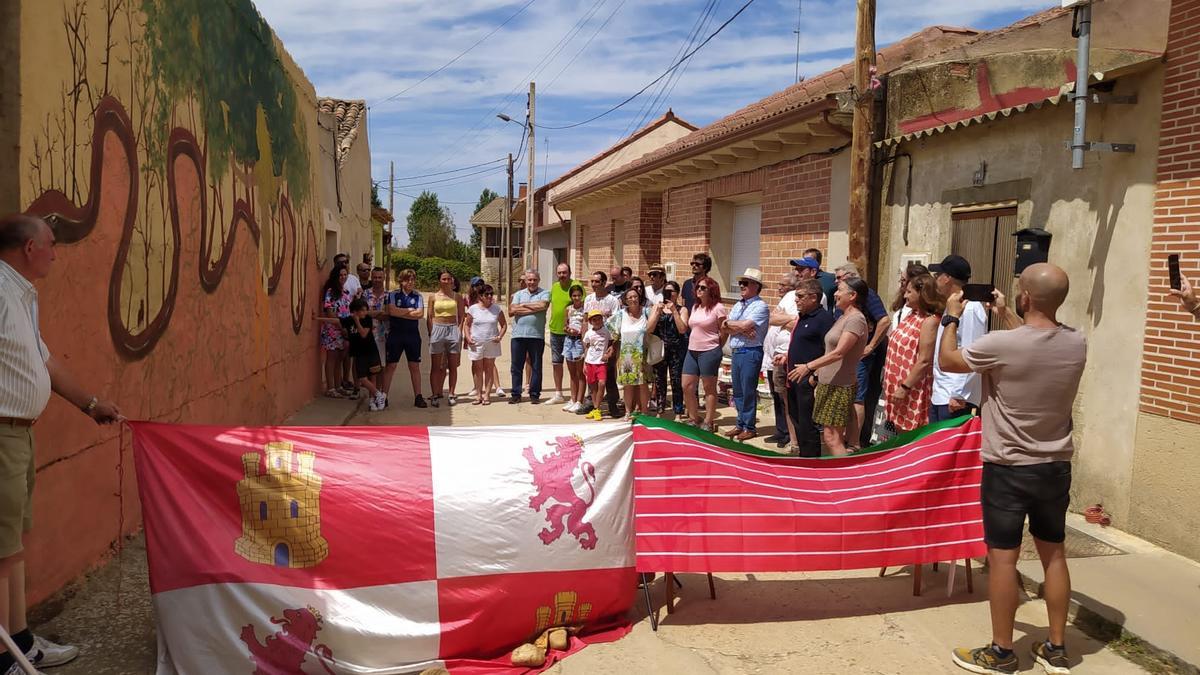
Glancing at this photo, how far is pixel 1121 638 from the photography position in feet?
13.9

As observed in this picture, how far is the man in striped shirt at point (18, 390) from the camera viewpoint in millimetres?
3146

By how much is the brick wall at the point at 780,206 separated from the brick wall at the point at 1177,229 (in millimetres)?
4529

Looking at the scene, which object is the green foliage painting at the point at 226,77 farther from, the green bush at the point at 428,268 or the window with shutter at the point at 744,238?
the green bush at the point at 428,268

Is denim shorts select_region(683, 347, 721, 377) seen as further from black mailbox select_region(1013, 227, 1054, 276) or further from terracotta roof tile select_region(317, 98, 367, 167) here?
terracotta roof tile select_region(317, 98, 367, 167)

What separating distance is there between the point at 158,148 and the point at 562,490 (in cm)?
361

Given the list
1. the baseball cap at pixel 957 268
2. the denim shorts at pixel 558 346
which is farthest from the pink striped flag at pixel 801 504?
the denim shorts at pixel 558 346

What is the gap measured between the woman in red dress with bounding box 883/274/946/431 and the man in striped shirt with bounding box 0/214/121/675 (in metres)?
4.72

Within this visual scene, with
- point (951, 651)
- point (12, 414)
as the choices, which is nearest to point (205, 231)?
point (12, 414)

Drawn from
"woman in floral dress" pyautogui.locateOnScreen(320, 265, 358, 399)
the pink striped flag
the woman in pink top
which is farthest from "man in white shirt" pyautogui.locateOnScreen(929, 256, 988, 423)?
"woman in floral dress" pyautogui.locateOnScreen(320, 265, 358, 399)

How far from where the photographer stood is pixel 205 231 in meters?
6.42

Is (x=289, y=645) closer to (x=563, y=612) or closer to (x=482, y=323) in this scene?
(x=563, y=612)

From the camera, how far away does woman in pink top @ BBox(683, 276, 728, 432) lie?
8.70 m

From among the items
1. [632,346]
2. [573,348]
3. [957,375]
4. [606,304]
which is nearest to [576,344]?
[573,348]

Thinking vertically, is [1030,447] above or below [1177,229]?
below
